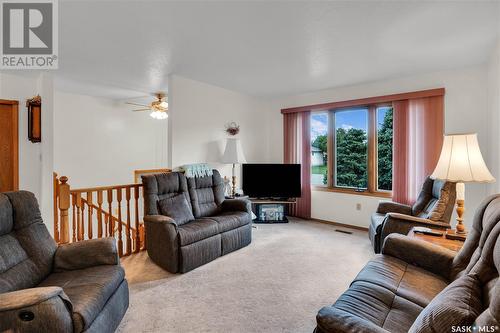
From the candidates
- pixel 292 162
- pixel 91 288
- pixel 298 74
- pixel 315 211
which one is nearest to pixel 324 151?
pixel 292 162

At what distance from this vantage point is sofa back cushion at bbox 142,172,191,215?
10.2 feet

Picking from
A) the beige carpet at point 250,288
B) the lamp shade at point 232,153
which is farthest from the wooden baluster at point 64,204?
the lamp shade at point 232,153

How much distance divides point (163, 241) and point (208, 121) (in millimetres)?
2245

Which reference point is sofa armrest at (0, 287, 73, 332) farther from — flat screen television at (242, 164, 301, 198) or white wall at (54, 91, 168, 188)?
white wall at (54, 91, 168, 188)

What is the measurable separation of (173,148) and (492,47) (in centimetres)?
400

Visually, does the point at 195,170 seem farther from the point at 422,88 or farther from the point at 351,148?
the point at 422,88

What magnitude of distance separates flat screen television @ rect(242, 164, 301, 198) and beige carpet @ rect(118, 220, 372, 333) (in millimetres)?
1171

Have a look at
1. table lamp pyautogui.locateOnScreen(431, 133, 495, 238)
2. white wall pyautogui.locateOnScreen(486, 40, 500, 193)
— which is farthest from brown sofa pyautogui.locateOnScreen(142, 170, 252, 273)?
white wall pyautogui.locateOnScreen(486, 40, 500, 193)

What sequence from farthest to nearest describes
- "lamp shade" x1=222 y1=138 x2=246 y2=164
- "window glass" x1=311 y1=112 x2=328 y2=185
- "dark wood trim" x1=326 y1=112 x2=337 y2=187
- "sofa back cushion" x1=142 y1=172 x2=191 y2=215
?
"window glass" x1=311 y1=112 x2=328 y2=185, "dark wood trim" x1=326 y1=112 x2=337 y2=187, "lamp shade" x1=222 y1=138 x2=246 y2=164, "sofa back cushion" x1=142 y1=172 x2=191 y2=215

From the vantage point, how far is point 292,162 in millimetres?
5188

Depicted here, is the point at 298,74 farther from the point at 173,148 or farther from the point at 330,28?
the point at 173,148

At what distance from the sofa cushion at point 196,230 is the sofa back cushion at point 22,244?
1.15m

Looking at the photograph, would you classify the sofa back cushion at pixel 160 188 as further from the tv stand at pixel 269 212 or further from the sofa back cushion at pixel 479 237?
the sofa back cushion at pixel 479 237

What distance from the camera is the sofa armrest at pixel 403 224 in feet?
8.64
